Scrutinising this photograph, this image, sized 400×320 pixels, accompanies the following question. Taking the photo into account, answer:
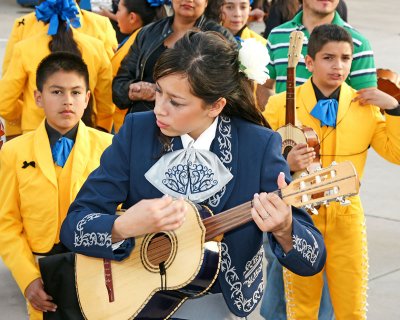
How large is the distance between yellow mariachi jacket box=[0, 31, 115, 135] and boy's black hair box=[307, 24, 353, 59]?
5.07ft

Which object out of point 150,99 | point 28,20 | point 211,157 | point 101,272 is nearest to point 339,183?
point 211,157

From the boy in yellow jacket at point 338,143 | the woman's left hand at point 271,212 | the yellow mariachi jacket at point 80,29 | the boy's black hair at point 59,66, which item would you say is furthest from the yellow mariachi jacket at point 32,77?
the woman's left hand at point 271,212

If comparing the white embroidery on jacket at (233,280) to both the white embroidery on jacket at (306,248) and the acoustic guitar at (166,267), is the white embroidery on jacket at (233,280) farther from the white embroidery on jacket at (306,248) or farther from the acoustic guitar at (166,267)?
the white embroidery on jacket at (306,248)

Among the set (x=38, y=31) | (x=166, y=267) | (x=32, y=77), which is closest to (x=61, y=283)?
(x=166, y=267)

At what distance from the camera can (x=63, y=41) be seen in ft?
20.8

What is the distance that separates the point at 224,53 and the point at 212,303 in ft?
2.77

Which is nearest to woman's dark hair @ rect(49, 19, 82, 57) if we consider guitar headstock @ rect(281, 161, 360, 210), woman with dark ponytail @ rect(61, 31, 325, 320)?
woman with dark ponytail @ rect(61, 31, 325, 320)

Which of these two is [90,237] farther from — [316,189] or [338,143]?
[338,143]

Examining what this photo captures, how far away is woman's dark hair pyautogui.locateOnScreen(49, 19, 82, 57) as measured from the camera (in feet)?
20.7

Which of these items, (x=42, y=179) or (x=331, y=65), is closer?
(x=42, y=179)

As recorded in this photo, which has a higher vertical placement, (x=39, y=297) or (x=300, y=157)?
(x=300, y=157)

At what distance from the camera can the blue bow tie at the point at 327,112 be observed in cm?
507

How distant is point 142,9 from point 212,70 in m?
4.10

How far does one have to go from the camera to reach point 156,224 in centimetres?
325
